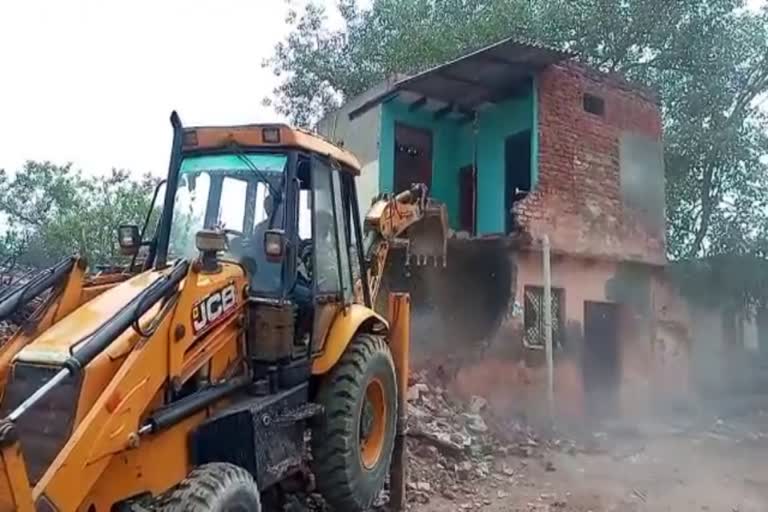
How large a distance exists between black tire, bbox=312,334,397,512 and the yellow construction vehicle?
1 centimetres

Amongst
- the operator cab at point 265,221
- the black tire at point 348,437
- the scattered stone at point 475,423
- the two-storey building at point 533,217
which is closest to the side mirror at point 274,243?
the operator cab at point 265,221

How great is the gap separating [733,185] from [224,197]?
15730mm

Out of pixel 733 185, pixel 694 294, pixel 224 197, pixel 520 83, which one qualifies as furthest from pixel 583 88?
pixel 224 197

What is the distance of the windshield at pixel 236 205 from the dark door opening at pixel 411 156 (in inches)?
326

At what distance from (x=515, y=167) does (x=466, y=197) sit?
1239 mm

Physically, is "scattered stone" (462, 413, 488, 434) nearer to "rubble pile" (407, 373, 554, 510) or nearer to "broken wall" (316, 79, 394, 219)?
"rubble pile" (407, 373, 554, 510)

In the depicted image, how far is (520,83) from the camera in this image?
1234 cm

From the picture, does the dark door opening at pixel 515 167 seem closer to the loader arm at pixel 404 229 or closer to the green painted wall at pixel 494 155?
the green painted wall at pixel 494 155

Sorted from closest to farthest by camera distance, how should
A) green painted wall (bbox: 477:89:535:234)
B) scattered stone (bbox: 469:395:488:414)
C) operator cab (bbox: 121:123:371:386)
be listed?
operator cab (bbox: 121:123:371:386), scattered stone (bbox: 469:395:488:414), green painted wall (bbox: 477:89:535:234)

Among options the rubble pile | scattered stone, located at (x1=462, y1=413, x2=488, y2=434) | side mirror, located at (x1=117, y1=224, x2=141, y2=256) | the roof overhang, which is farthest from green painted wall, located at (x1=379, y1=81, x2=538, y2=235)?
side mirror, located at (x1=117, y1=224, x2=141, y2=256)

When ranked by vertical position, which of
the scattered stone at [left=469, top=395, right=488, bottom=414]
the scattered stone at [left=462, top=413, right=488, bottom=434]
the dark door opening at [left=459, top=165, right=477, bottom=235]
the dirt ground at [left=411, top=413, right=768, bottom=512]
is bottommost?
the dirt ground at [left=411, top=413, right=768, bottom=512]

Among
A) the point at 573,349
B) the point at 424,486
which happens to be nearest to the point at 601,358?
the point at 573,349

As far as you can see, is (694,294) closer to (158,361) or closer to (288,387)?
(288,387)

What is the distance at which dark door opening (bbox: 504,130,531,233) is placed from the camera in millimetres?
12953
